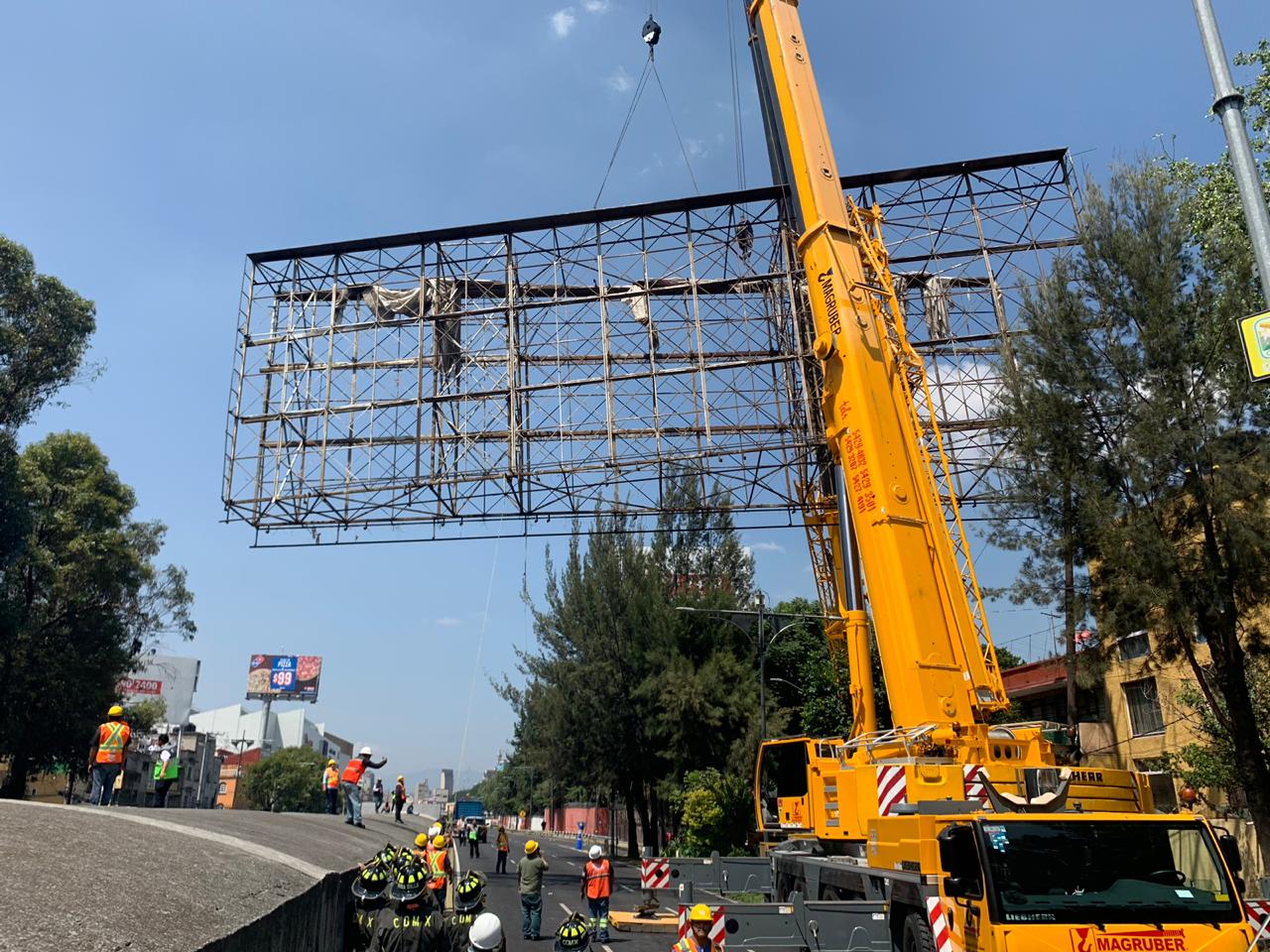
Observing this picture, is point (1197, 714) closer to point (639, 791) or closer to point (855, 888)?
point (855, 888)

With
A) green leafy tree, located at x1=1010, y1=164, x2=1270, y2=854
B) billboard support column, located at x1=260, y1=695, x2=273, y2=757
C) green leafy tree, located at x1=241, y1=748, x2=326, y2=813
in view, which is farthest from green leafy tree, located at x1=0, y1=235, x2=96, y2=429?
billboard support column, located at x1=260, y1=695, x2=273, y2=757

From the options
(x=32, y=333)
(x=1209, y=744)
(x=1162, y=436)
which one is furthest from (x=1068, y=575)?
(x=32, y=333)

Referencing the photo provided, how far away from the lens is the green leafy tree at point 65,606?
92.5ft

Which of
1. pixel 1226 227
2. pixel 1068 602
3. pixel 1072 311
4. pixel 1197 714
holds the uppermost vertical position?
pixel 1226 227

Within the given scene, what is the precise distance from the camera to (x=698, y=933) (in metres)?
Result: 7.22

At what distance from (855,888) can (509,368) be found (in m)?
16.3

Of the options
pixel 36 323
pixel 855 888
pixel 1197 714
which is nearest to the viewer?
pixel 855 888

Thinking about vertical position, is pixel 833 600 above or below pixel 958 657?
above

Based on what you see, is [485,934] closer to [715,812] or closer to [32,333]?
[715,812]

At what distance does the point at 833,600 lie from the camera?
861 inches

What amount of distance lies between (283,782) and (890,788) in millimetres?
80213

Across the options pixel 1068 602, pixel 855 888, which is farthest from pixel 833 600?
pixel 855 888

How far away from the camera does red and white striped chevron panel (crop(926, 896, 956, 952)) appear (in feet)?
22.0

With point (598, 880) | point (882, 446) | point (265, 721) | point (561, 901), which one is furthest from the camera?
point (265, 721)
